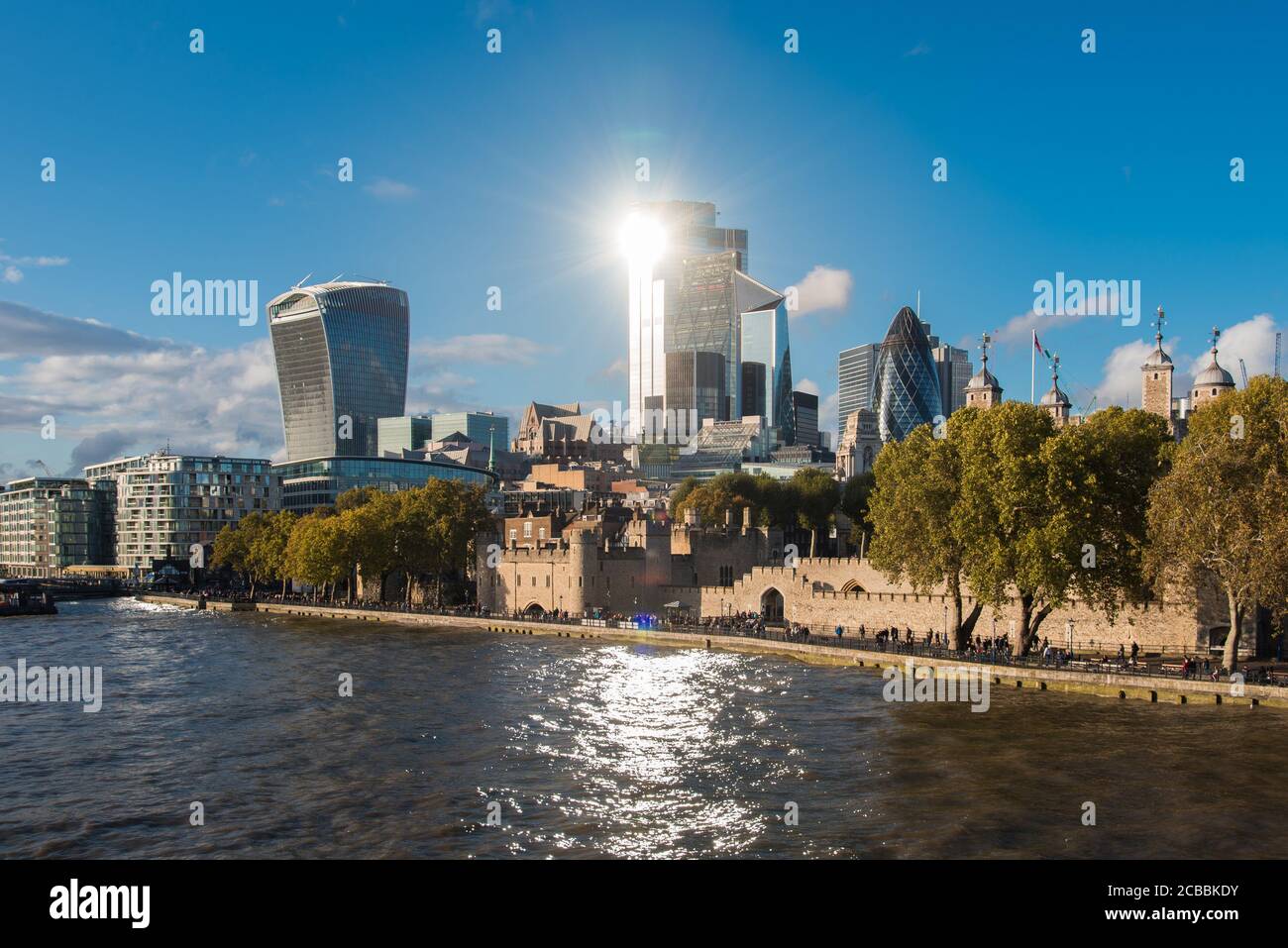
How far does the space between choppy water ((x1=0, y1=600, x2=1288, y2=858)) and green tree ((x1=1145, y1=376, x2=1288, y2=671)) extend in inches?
226

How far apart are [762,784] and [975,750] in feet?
29.1

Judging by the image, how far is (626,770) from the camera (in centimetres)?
3459

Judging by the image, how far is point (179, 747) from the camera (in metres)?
39.7

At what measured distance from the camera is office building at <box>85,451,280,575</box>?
17550 cm

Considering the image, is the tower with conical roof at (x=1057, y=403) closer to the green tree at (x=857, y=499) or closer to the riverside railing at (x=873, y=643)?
the green tree at (x=857, y=499)

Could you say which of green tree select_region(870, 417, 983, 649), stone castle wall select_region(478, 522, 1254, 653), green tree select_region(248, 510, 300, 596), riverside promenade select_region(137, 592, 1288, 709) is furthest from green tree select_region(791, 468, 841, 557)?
green tree select_region(870, 417, 983, 649)

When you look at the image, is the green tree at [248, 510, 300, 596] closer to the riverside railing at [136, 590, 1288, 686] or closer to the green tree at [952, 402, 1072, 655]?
the riverside railing at [136, 590, 1288, 686]

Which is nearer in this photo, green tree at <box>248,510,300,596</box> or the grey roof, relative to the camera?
the grey roof

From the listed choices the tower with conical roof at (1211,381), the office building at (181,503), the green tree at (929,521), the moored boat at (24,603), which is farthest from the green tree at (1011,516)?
the office building at (181,503)

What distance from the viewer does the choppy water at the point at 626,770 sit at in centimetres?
2756

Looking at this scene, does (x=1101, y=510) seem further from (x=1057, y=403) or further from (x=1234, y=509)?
(x=1057, y=403)
